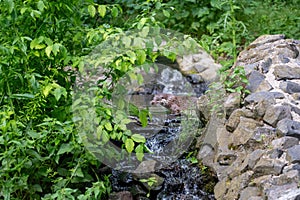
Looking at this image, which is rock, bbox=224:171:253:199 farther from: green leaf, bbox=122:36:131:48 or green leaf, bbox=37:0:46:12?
green leaf, bbox=37:0:46:12

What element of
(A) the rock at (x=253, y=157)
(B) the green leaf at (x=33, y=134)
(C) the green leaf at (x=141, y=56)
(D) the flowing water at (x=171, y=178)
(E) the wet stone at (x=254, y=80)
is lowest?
(D) the flowing water at (x=171, y=178)

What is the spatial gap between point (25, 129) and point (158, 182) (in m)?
1.14

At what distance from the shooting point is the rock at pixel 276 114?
3.00 m

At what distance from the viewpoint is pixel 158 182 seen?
347 cm

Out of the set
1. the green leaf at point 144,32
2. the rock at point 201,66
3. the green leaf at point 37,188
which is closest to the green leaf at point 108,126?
the green leaf at point 144,32

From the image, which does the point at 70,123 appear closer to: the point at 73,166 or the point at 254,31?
the point at 73,166

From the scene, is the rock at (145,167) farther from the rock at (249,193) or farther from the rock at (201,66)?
the rock at (201,66)

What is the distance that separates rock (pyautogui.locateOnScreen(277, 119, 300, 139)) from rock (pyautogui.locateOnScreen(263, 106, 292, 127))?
0.21 ft

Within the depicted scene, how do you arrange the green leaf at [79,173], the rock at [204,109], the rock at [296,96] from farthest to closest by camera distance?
1. the rock at [204,109]
2. the rock at [296,96]
3. the green leaf at [79,173]

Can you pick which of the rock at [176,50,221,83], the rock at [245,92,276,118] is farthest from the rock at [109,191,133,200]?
the rock at [176,50,221,83]

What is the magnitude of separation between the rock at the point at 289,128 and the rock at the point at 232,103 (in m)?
0.60

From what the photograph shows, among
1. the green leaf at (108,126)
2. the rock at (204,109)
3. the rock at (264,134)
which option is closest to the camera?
the green leaf at (108,126)

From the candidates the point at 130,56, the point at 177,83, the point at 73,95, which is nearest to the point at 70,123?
the point at 73,95

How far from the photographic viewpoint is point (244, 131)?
124 inches
